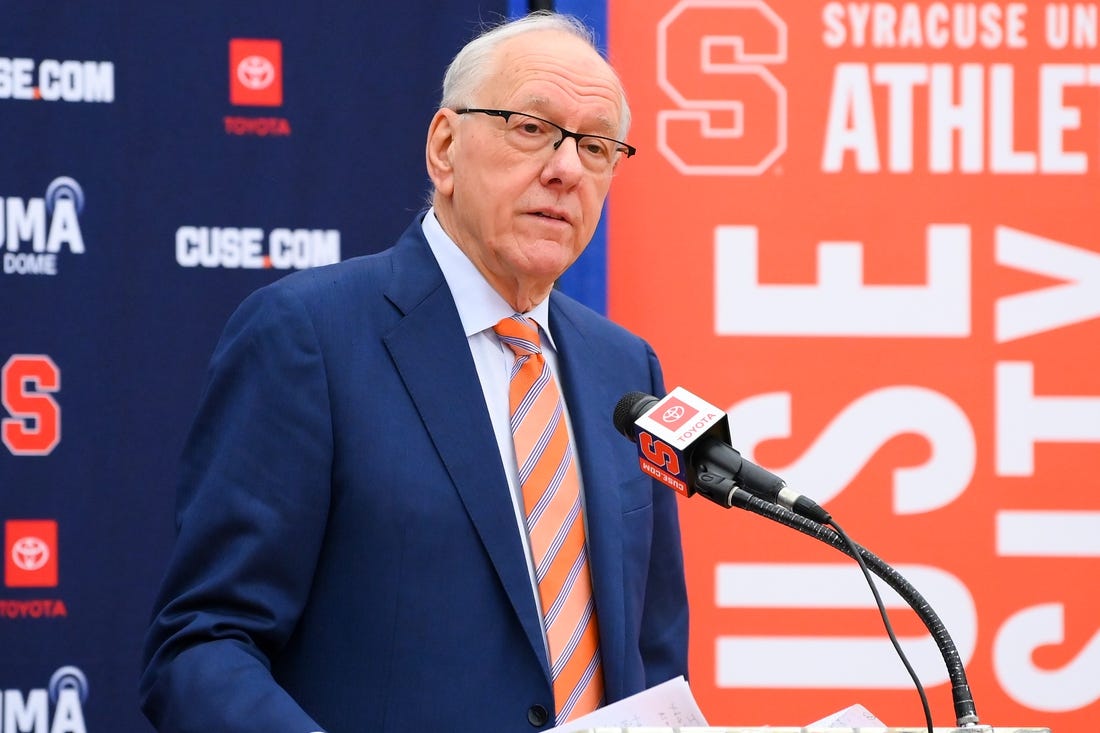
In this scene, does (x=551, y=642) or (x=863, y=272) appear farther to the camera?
(x=863, y=272)

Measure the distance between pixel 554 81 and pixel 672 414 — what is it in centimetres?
73

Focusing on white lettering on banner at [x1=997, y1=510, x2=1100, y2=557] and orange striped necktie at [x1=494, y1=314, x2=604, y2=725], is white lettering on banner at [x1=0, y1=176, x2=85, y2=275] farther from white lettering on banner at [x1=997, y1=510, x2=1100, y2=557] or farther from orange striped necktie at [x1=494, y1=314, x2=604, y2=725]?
white lettering on banner at [x1=997, y1=510, x2=1100, y2=557]

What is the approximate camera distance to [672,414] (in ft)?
5.47

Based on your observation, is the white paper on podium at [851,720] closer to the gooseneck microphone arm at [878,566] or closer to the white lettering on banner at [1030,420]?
the gooseneck microphone arm at [878,566]

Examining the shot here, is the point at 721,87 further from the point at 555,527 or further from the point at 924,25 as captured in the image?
the point at 555,527

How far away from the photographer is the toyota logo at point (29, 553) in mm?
3043

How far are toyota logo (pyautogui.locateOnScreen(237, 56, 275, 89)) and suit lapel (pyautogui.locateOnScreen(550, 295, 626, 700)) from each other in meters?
1.17

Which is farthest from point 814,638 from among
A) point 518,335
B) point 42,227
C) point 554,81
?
point 42,227

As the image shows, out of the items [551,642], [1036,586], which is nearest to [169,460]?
[551,642]

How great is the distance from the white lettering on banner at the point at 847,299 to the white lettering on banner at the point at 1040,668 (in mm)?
773

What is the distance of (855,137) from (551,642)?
73.1 inches

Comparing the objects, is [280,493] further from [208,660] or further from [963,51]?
[963,51]

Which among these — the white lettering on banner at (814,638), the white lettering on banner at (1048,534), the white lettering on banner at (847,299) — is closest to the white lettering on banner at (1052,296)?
the white lettering on banner at (847,299)

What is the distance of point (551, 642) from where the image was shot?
78.2 inches
